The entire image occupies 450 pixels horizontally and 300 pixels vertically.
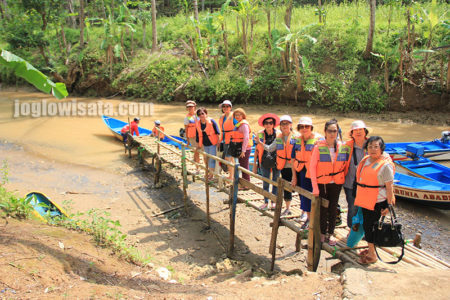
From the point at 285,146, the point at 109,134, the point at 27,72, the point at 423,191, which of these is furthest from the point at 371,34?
the point at 27,72

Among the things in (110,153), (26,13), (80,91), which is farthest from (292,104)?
(26,13)

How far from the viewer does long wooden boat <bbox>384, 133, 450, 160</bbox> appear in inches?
402

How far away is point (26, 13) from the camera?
23.4m

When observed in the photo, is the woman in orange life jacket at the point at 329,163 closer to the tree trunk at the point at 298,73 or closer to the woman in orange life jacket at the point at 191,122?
the woman in orange life jacket at the point at 191,122

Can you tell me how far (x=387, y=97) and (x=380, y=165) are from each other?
45.4ft

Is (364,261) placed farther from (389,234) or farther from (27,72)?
(27,72)

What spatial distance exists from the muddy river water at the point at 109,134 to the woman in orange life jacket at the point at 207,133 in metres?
4.19

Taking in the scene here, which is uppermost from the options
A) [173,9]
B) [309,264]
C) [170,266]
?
[173,9]

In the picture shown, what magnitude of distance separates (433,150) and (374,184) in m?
8.01

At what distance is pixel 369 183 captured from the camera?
12.5 ft

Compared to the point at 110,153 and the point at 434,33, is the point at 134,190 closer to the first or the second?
the point at 110,153

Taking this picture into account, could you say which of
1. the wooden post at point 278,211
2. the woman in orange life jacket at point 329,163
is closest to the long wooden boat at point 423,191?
the wooden post at point 278,211

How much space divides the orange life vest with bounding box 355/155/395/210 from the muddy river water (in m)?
4.10

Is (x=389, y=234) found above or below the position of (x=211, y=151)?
below
